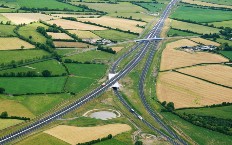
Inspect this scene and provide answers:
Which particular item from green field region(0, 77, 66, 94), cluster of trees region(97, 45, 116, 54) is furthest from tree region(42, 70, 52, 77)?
cluster of trees region(97, 45, 116, 54)

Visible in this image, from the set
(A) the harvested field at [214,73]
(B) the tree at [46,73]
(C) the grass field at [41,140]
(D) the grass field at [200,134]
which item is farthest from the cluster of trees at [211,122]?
(B) the tree at [46,73]

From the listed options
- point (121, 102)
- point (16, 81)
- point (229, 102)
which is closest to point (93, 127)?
point (121, 102)

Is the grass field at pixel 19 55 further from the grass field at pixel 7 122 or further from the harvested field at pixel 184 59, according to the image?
the harvested field at pixel 184 59

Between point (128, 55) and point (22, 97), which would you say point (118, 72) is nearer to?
point (128, 55)

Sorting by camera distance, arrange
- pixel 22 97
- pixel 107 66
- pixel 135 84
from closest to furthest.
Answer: pixel 22 97, pixel 135 84, pixel 107 66

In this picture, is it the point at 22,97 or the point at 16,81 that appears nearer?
the point at 22,97

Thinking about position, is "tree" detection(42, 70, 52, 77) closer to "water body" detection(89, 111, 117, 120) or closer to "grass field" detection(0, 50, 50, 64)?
"grass field" detection(0, 50, 50, 64)

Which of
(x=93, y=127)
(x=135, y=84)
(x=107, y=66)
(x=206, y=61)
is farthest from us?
(x=206, y=61)

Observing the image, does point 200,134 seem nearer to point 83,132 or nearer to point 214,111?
point 214,111
